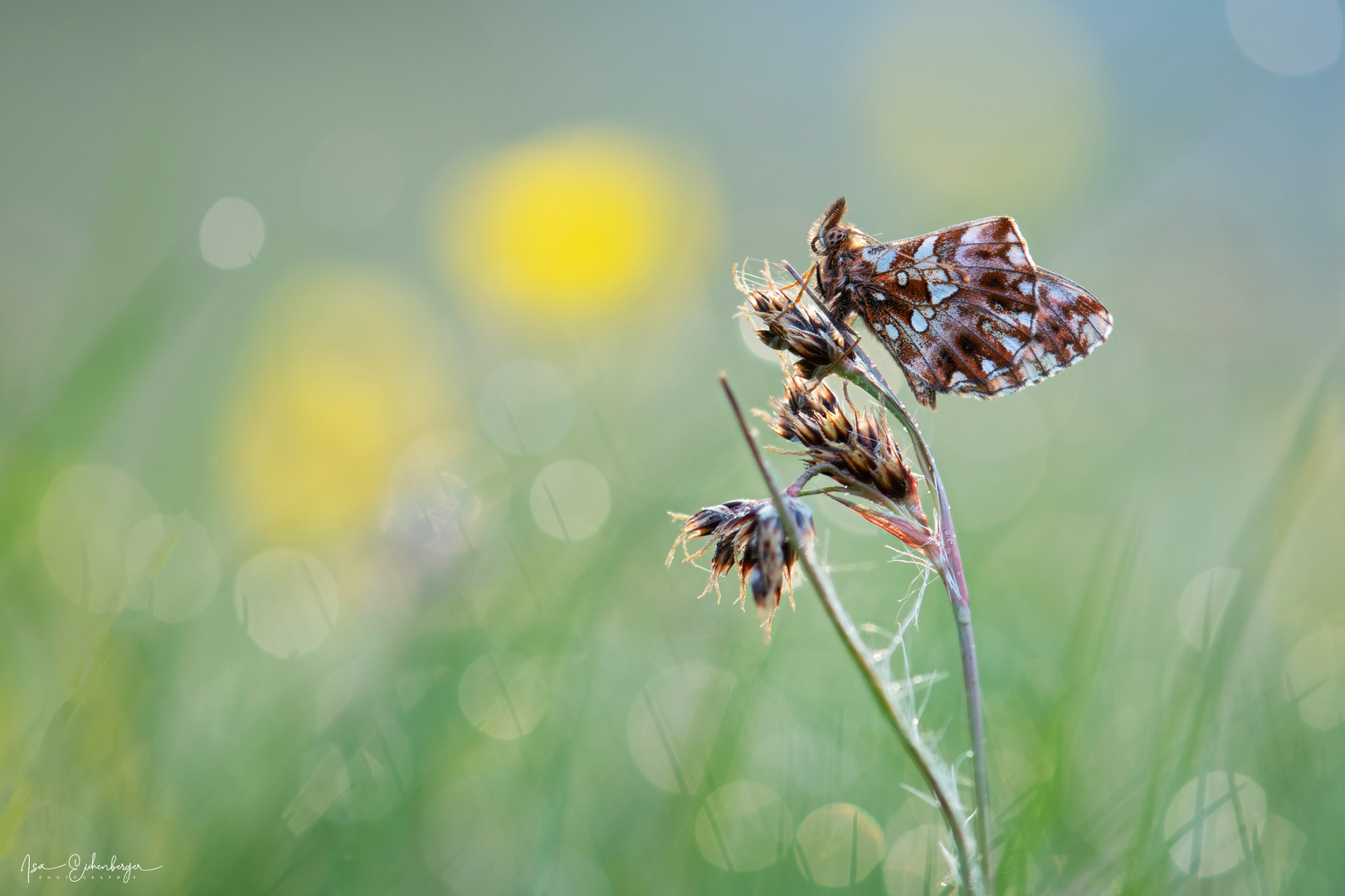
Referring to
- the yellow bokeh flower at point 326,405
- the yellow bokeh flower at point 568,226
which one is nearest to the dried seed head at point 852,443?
the yellow bokeh flower at point 326,405

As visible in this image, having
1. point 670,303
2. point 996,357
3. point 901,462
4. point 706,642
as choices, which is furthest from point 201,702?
point 670,303

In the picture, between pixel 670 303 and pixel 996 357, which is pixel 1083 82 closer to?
pixel 670 303

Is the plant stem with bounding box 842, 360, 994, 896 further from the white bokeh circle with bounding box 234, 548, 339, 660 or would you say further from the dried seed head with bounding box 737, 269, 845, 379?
the white bokeh circle with bounding box 234, 548, 339, 660

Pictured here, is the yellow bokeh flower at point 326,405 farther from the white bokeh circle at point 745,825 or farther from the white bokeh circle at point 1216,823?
the white bokeh circle at point 1216,823

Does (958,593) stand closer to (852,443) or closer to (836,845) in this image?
(852,443)

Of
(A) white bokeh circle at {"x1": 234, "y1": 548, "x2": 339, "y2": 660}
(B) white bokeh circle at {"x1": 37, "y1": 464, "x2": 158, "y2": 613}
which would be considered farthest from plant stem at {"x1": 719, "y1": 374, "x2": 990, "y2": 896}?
(A) white bokeh circle at {"x1": 234, "y1": 548, "x2": 339, "y2": 660}
